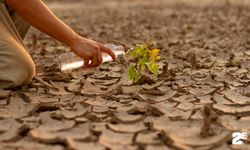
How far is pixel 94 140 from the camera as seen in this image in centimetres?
130

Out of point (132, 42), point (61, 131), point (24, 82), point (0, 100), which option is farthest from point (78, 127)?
point (132, 42)

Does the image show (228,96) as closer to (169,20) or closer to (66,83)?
(66,83)

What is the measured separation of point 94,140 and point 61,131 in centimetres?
12

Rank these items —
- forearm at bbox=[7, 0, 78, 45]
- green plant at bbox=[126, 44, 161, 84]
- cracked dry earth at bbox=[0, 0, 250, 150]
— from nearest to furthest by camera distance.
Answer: cracked dry earth at bbox=[0, 0, 250, 150], forearm at bbox=[7, 0, 78, 45], green plant at bbox=[126, 44, 161, 84]

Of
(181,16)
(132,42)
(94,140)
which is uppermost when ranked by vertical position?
(181,16)

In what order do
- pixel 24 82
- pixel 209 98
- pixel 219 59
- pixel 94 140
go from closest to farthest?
pixel 94 140 < pixel 209 98 < pixel 24 82 < pixel 219 59

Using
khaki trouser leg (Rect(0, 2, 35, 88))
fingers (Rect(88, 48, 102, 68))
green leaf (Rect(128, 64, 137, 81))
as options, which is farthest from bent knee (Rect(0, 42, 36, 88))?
green leaf (Rect(128, 64, 137, 81))

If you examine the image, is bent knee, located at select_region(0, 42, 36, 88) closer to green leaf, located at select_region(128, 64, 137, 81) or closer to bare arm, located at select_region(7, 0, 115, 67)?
bare arm, located at select_region(7, 0, 115, 67)

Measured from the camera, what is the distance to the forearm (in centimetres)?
167

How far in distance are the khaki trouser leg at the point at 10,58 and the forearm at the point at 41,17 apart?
0.34ft

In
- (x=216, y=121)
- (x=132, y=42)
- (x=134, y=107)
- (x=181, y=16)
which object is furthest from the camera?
(x=181, y=16)

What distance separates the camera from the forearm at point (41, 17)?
65.8 inches

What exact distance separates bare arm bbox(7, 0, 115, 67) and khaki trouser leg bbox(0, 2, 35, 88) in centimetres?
10

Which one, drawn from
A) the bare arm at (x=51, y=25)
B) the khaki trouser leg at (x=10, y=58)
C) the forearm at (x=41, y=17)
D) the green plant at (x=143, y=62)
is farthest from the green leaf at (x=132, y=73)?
the khaki trouser leg at (x=10, y=58)
